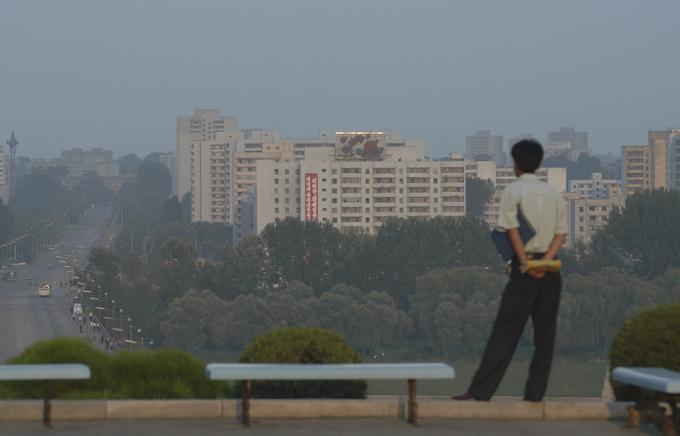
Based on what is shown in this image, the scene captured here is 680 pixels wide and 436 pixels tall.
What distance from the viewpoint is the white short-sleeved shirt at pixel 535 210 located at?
1733cm

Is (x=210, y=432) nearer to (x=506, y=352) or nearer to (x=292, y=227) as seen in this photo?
(x=506, y=352)

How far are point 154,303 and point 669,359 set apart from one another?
4892 inches

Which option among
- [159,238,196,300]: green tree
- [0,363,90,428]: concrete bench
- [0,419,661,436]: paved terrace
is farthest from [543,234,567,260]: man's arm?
[159,238,196,300]: green tree

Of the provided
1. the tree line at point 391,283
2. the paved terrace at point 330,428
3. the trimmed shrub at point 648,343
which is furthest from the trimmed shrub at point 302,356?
the tree line at point 391,283

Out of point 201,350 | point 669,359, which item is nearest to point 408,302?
point 201,350

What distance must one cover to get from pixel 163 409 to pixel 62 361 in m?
3.65

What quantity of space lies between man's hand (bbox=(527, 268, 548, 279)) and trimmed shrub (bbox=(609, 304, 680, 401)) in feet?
5.85

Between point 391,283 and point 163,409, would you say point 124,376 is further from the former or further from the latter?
point 391,283

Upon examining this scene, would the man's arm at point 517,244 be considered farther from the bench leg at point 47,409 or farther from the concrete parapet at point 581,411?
the bench leg at point 47,409

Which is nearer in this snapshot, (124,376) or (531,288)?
(531,288)

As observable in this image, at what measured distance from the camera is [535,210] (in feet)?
57.1

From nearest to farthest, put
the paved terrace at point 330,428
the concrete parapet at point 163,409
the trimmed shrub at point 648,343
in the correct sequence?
the paved terrace at point 330,428, the concrete parapet at point 163,409, the trimmed shrub at point 648,343

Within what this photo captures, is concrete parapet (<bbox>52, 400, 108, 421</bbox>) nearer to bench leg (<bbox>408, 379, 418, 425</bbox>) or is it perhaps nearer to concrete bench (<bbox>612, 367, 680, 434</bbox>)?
bench leg (<bbox>408, 379, 418, 425</bbox>)

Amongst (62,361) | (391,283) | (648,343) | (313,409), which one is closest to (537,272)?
(648,343)
